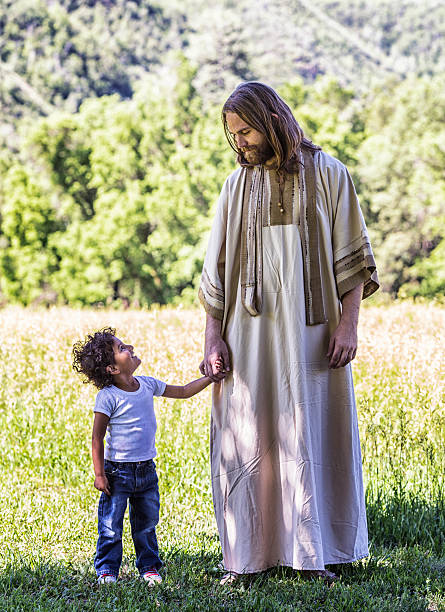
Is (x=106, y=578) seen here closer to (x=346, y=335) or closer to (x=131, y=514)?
(x=131, y=514)

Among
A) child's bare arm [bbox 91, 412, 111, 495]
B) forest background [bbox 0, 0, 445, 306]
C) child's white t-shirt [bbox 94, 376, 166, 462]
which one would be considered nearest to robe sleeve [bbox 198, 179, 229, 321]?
child's white t-shirt [bbox 94, 376, 166, 462]

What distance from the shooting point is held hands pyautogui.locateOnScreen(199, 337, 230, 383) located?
10.6 feet

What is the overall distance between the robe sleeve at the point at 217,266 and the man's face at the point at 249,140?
0.59 ft

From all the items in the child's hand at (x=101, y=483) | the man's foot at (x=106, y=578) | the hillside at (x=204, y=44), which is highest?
the hillside at (x=204, y=44)

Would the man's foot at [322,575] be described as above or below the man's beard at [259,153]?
below

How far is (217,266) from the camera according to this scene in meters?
3.36

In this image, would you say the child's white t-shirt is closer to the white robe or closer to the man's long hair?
the white robe

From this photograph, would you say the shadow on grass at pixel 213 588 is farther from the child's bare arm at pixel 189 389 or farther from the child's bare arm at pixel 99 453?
the child's bare arm at pixel 189 389

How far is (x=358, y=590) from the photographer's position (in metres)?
3.04

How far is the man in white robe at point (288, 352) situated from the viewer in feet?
10.3

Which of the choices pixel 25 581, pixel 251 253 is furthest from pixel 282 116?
pixel 25 581

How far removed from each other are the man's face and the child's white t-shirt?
1092mm

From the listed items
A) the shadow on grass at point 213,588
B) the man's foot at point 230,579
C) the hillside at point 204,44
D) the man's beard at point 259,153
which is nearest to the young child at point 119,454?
the shadow on grass at point 213,588

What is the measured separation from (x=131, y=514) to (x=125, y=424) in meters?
0.39
